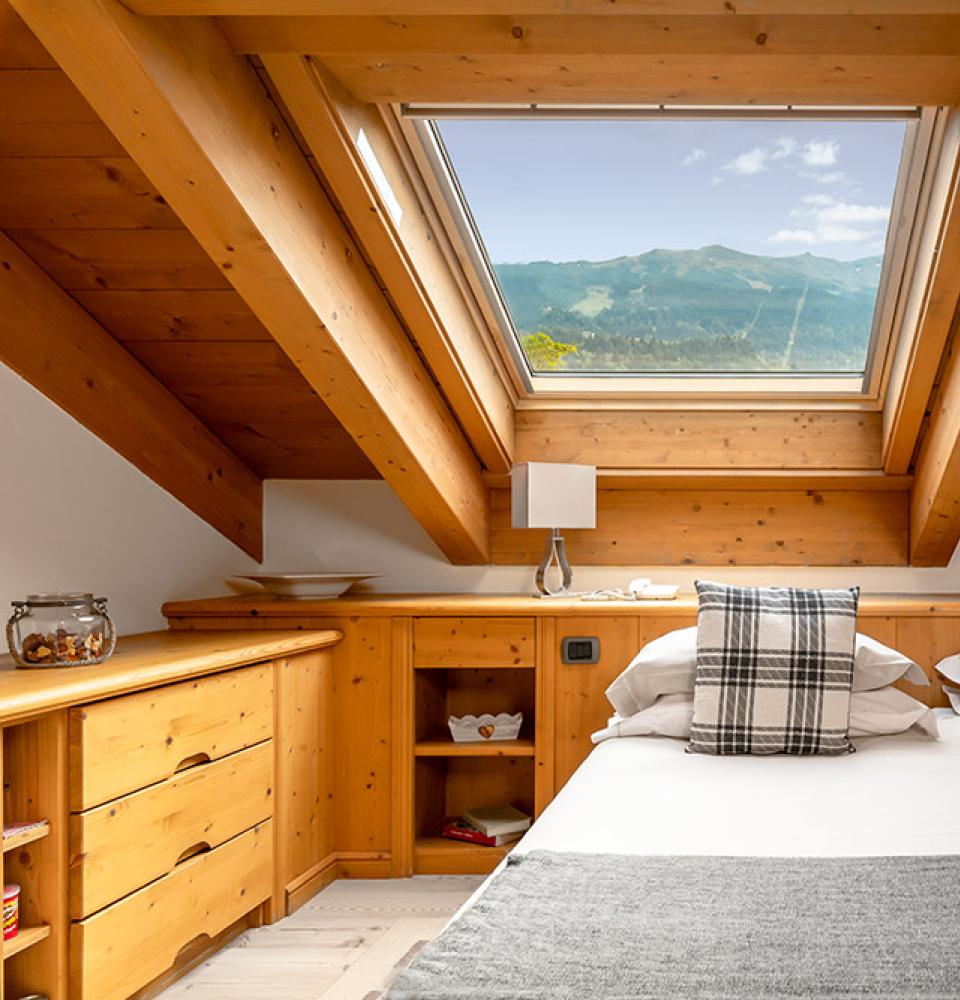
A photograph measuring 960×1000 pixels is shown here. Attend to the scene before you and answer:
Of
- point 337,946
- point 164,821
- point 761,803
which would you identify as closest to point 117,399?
point 164,821

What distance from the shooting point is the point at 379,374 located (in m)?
2.82

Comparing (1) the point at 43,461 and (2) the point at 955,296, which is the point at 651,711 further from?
(1) the point at 43,461

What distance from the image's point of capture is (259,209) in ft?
7.32

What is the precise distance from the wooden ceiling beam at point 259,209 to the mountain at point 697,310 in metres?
0.44

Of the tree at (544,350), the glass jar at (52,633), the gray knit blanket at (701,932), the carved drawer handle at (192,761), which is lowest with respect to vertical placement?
the carved drawer handle at (192,761)

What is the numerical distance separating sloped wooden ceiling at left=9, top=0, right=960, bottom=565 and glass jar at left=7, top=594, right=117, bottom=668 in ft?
2.48

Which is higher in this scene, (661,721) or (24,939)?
(661,721)

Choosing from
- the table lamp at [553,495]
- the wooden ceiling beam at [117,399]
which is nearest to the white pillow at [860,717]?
the table lamp at [553,495]

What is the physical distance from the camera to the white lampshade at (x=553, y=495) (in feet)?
11.0

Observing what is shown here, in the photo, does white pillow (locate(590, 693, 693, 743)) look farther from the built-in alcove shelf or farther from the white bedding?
the built-in alcove shelf

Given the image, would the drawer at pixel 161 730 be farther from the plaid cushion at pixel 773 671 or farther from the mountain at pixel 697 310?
the mountain at pixel 697 310

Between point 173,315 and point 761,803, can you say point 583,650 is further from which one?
point 173,315

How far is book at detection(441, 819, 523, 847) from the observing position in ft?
10.7

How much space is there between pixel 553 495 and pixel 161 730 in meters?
1.48
